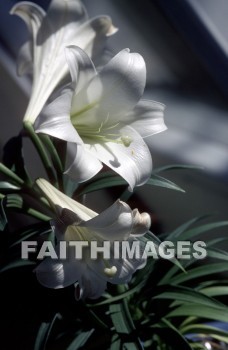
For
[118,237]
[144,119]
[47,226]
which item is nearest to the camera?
[118,237]

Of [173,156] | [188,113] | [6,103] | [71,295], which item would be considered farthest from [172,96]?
[71,295]

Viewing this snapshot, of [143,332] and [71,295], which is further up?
[71,295]

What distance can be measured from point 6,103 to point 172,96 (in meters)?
0.49

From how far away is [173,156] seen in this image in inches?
58.6

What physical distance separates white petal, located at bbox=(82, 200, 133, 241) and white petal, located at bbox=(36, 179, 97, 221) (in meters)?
0.03

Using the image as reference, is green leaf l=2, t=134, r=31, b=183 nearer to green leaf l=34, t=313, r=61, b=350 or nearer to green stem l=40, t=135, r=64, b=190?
green stem l=40, t=135, r=64, b=190

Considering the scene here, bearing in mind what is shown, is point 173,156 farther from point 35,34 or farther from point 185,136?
point 35,34

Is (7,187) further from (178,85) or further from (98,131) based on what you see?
(178,85)

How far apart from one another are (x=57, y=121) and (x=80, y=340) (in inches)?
19.1

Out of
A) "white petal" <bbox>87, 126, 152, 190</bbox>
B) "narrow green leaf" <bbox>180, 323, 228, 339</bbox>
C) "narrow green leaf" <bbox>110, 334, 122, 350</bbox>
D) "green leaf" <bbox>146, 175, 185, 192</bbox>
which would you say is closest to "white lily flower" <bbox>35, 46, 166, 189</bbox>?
"white petal" <bbox>87, 126, 152, 190</bbox>

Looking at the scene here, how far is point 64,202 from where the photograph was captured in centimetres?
85

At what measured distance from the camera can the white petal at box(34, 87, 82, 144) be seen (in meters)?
0.73

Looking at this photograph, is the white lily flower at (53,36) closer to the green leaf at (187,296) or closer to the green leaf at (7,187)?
the green leaf at (7,187)

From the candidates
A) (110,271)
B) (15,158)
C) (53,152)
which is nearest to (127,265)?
(110,271)
